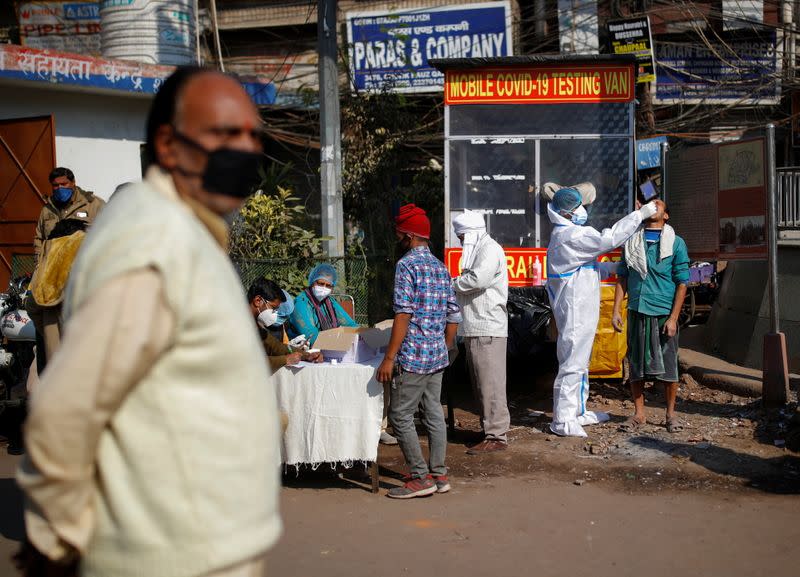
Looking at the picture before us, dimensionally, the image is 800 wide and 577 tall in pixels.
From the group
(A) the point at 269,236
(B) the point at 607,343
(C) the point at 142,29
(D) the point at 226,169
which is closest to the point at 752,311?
(B) the point at 607,343

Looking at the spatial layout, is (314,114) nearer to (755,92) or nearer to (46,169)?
(46,169)

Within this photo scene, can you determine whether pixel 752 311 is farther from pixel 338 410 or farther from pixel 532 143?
pixel 338 410

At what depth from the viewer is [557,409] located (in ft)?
24.6

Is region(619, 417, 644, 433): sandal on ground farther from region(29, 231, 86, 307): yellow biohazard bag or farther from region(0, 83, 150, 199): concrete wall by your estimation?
region(0, 83, 150, 199): concrete wall

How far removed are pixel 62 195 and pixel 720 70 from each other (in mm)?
10965

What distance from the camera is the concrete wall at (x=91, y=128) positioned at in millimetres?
11859

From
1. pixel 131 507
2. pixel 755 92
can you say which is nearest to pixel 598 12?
pixel 755 92

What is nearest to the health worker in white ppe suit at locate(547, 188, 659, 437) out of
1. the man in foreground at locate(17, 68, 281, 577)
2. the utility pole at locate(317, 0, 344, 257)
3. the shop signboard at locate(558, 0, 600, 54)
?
the utility pole at locate(317, 0, 344, 257)

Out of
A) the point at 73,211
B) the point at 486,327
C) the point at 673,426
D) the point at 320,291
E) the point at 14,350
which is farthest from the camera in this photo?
the point at 14,350

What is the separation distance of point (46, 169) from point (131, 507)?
1017 cm

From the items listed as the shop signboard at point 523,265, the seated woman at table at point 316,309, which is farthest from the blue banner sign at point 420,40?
A: the seated woman at table at point 316,309

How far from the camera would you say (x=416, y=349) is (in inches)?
234

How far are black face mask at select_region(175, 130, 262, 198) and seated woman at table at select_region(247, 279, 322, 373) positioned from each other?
3983 millimetres

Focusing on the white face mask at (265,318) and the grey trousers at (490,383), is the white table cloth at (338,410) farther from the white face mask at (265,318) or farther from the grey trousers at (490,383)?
the grey trousers at (490,383)
